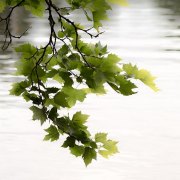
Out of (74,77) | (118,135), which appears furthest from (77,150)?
(118,135)

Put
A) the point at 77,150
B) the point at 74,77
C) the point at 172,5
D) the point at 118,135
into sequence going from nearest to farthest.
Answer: the point at 74,77 < the point at 77,150 < the point at 118,135 < the point at 172,5

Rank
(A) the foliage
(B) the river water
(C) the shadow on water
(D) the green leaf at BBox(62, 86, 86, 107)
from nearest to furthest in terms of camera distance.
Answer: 1. (A) the foliage
2. (D) the green leaf at BBox(62, 86, 86, 107)
3. (B) the river water
4. (C) the shadow on water

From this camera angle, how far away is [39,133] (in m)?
11.6

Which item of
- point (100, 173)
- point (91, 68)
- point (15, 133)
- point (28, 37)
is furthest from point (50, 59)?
point (28, 37)

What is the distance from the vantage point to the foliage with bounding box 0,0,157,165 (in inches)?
101

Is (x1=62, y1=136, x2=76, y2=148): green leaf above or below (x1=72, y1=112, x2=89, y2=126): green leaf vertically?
below

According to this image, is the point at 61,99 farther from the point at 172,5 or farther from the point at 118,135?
the point at 172,5

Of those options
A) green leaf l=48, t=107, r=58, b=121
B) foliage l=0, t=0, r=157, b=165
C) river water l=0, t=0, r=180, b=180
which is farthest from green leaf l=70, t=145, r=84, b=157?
river water l=0, t=0, r=180, b=180

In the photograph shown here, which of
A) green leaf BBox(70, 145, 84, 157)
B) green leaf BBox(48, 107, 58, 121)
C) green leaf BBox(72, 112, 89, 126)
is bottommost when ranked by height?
green leaf BBox(70, 145, 84, 157)

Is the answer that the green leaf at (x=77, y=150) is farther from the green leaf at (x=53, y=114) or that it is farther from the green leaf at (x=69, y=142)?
the green leaf at (x=53, y=114)

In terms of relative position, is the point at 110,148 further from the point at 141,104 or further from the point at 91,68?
the point at 141,104

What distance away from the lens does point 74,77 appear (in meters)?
2.62

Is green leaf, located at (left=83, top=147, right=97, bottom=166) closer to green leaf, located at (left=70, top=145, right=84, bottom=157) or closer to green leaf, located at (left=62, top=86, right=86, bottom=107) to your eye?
green leaf, located at (left=70, top=145, right=84, bottom=157)

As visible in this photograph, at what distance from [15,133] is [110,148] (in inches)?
350
